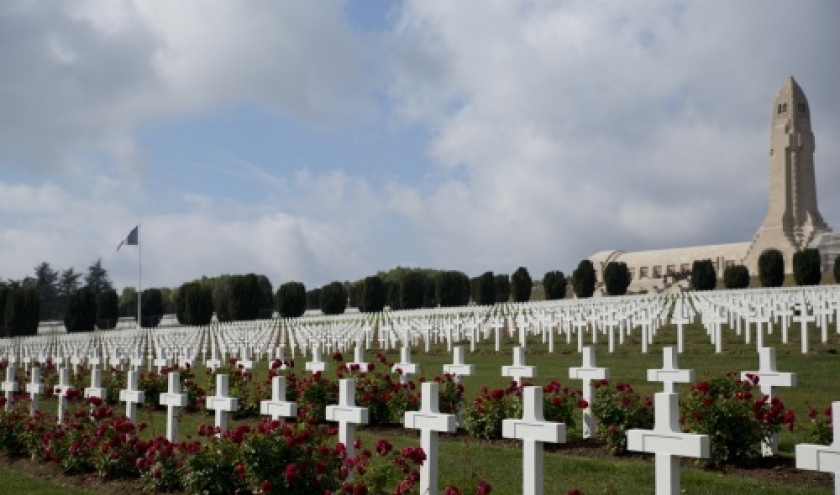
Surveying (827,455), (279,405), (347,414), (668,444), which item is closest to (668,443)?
(668,444)

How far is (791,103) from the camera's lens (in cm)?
5831

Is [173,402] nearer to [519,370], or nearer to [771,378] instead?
[519,370]

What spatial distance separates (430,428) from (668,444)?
1567 millimetres

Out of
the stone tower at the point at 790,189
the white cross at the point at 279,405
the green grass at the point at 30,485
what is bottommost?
the green grass at the point at 30,485

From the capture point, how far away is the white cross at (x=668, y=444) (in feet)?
13.5

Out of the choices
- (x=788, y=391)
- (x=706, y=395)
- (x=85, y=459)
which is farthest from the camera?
(x=788, y=391)

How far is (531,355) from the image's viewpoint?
63.0ft

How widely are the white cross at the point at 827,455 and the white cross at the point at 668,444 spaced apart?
1.38 ft

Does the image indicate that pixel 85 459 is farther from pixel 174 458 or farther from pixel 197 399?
pixel 197 399

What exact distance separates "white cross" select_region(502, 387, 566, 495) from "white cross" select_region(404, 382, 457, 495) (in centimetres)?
43

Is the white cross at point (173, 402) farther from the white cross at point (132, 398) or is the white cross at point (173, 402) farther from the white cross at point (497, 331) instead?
the white cross at point (497, 331)

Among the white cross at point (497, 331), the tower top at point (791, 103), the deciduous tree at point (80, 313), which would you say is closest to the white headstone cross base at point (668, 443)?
the white cross at point (497, 331)

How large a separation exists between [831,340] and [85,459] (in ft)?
51.6

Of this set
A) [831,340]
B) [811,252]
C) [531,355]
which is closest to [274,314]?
[811,252]
